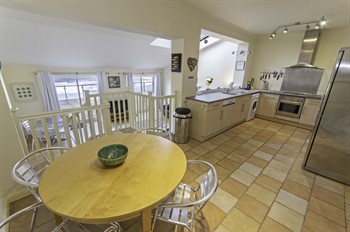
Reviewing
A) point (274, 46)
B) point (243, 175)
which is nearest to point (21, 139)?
point (243, 175)

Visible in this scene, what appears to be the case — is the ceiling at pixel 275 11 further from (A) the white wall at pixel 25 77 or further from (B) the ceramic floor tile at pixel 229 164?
(A) the white wall at pixel 25 77

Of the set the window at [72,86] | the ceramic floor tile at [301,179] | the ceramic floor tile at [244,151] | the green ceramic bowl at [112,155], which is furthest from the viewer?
the window at [72,86]

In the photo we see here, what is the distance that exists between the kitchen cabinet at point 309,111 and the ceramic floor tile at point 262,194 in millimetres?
3005

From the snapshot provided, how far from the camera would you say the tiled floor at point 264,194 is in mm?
1543

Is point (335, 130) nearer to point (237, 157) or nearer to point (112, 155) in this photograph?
point (237, 157)

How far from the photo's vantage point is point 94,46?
4.43m

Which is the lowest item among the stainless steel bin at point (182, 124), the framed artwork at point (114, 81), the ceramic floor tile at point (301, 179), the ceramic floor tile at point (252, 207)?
the ceramic floor tile at point (252, 207)

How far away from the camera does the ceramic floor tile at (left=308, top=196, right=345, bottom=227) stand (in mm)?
1632

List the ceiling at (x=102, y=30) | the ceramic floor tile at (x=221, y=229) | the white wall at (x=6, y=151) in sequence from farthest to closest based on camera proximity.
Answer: the ceiling at (x=102, y=30) → the white wall at (x=6, y=151) → the ceramic floor tile at (x=221, y=229)

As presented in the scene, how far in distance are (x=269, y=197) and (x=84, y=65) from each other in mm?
6160

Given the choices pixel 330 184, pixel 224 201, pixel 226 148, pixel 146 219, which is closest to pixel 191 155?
pixel 226 148

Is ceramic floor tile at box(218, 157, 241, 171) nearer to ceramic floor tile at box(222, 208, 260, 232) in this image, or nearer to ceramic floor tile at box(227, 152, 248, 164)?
ceramic floor tile at box(227, 152, 248, 164)

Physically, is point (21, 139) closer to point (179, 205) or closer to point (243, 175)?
point (179, 205)

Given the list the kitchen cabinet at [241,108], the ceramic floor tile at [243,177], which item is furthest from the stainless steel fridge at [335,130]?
the kitchen cabinet at [241,108]
